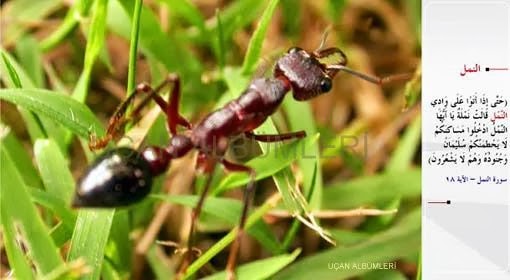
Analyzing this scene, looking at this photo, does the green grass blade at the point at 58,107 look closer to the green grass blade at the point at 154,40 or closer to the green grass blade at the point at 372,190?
the green grass blade at the point at 154,40

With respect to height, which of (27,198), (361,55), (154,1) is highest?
(154,1)

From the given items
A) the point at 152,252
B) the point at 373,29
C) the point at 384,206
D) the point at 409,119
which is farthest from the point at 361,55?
the point at 152,252

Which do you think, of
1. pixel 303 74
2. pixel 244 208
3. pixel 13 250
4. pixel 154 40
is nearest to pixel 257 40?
pixel 303 74

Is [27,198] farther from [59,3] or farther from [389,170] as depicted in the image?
[389,170]

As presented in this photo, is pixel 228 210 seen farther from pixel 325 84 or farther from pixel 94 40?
pixel 94 40

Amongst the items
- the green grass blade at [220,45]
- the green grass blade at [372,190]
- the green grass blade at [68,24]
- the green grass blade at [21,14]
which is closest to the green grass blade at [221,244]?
the green grass blade at [372,190]

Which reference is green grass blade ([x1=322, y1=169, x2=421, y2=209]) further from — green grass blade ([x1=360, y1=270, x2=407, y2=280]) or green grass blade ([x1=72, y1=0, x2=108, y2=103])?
green grass blade ([x1=72, y1=0, x2=108, y2=103])
